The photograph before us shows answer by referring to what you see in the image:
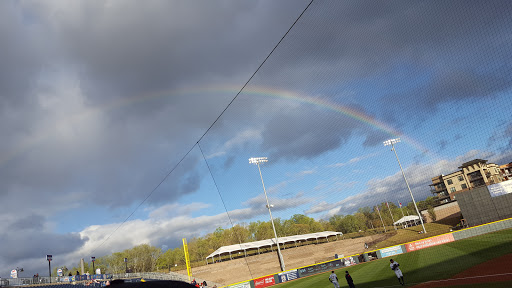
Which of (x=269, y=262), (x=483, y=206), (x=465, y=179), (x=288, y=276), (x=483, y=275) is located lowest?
(x=288, y=276)

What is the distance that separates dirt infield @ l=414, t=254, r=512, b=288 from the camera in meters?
13.2

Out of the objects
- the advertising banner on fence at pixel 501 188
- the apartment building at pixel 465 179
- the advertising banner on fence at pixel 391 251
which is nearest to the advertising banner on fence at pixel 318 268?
the advertising banner on fence at pixel 391 251

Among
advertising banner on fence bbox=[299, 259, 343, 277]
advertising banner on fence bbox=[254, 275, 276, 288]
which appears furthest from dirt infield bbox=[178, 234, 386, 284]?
advertising banner on fence bbox=[299, 259, 343, 277]

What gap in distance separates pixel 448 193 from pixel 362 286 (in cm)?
8109

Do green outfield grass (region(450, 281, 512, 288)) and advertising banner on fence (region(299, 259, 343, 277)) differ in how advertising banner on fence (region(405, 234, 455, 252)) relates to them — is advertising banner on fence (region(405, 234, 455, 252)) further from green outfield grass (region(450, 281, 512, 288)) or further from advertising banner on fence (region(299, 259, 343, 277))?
green outfield grass (region(450, 281, 512, 288))

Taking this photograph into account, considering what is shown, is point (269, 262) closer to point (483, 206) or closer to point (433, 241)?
point (433, 241)

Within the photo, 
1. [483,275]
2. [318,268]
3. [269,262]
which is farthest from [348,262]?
[483,275]

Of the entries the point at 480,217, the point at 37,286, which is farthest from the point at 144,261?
the point at 480,217

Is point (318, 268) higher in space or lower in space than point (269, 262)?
lower

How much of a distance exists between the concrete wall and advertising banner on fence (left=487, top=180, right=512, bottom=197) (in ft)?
1.33

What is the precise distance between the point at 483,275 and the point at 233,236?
81.4 metres

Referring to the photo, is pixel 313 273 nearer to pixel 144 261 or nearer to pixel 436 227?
pixel 436 227

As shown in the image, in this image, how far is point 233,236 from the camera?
9050cm

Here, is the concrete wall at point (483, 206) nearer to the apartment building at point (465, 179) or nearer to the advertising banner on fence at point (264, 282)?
the apartment building at point (465, 179)
